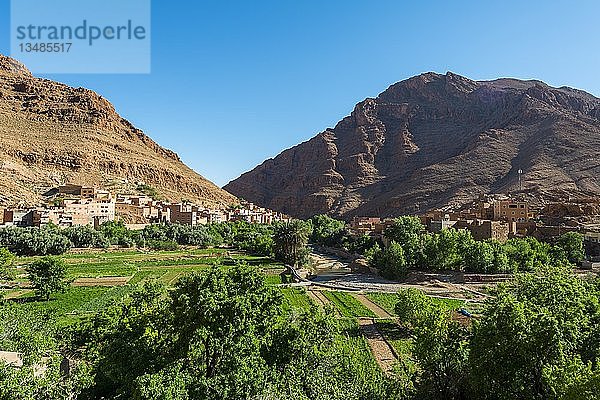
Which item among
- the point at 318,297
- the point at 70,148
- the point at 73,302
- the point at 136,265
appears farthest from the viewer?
the point at 70,148

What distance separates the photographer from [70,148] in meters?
105

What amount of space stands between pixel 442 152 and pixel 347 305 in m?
129

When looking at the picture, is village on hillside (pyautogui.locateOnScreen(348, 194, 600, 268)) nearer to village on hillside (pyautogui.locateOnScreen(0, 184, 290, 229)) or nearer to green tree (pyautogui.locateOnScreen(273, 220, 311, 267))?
green tree (pyautogui.locateOnScreen(273, 220, 311, 267))

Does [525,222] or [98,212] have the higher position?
[98,212]

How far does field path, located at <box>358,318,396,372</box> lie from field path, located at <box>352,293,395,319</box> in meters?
1.64

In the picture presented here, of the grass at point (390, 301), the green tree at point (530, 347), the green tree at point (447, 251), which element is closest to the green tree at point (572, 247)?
the green tree at point (447, 251)

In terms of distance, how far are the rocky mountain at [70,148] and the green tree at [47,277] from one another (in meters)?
55.9

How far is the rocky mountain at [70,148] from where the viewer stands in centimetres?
9288

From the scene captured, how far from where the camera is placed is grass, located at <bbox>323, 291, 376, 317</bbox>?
2860 centimetres

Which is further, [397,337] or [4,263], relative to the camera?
[4,263]

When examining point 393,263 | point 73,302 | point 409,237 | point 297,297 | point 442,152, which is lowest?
point 297,297

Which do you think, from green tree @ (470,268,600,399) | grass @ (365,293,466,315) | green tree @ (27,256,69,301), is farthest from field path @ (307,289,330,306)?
green tree @ (470,268,600,399)

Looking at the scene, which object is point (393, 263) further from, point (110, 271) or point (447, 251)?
point (110, 271)

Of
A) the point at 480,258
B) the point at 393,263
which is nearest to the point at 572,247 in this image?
the point at 480,258
